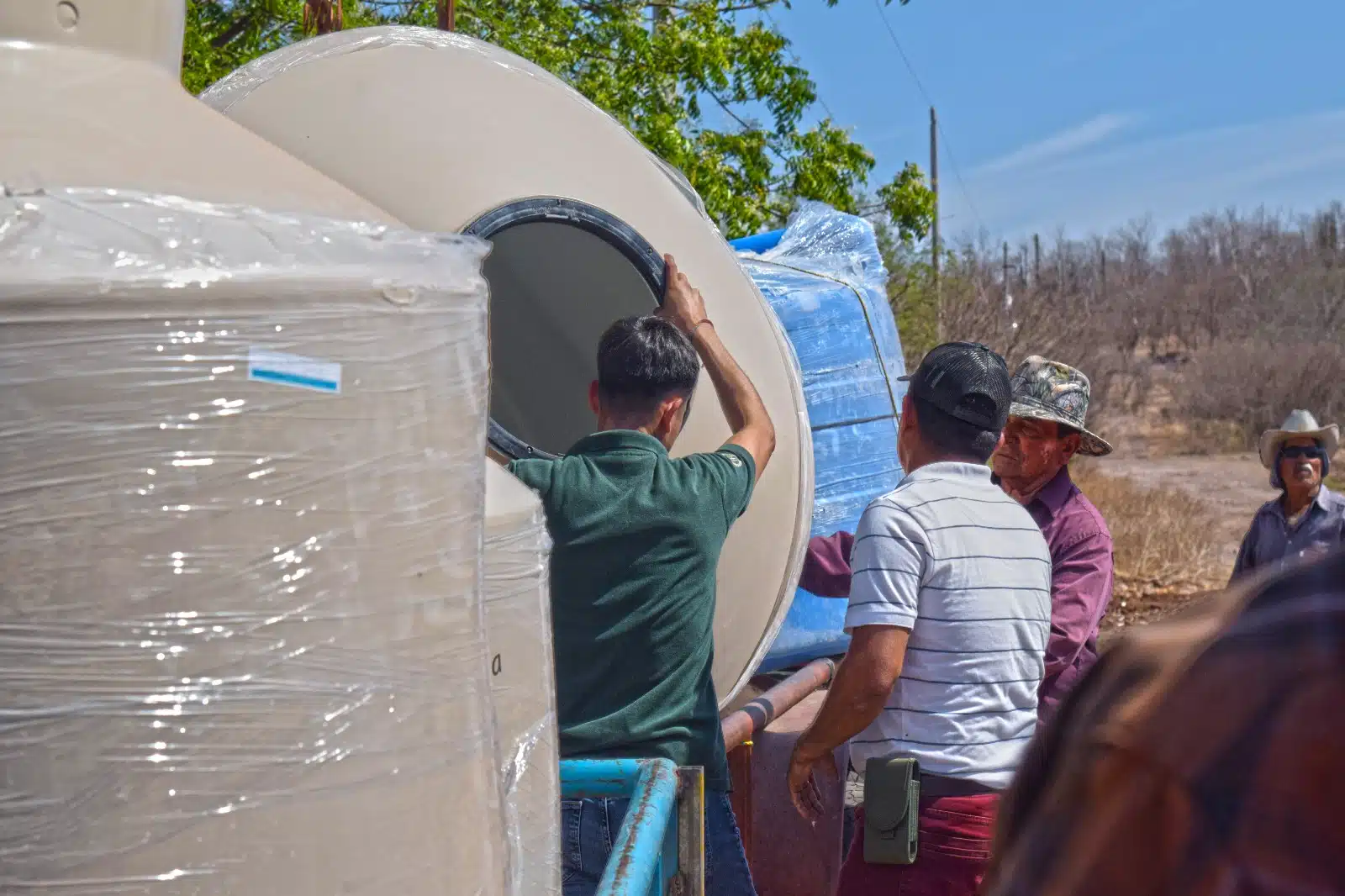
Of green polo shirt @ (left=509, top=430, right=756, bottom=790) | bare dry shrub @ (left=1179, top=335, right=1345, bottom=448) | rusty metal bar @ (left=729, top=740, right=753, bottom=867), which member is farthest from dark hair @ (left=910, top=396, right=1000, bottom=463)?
bare dry shrub @ (left=1179, top=335, right=1345, bottom=448)

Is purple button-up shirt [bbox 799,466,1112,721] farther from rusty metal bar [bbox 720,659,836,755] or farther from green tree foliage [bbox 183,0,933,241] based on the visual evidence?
green tree foliage [bbox 183,0,933,241]

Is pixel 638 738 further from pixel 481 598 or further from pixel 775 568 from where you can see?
pixel 481 598

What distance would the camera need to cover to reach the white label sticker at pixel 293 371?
123 centimetres

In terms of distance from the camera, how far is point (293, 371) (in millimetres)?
1250

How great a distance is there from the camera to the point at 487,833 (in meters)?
1.42

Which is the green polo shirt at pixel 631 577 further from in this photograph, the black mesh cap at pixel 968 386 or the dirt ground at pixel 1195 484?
the dirt ground at pixel 1195 484

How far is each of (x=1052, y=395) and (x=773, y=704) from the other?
1210 millimetres

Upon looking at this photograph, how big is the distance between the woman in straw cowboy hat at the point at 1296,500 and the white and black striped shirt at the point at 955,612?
13.2ft

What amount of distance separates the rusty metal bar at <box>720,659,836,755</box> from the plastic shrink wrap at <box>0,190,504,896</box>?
180 cm

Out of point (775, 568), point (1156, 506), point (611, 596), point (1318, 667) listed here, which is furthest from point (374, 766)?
point (1156, 506)

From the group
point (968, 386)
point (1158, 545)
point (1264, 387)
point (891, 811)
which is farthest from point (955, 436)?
point (1264, 387)

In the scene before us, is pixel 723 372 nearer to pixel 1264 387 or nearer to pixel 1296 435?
pixel 1296 435

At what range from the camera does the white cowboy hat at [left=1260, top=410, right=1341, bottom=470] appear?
707 cm

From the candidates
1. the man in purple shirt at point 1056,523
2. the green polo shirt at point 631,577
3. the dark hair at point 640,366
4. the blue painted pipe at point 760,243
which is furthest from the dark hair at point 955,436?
the blue painted pipe at point 760,243
